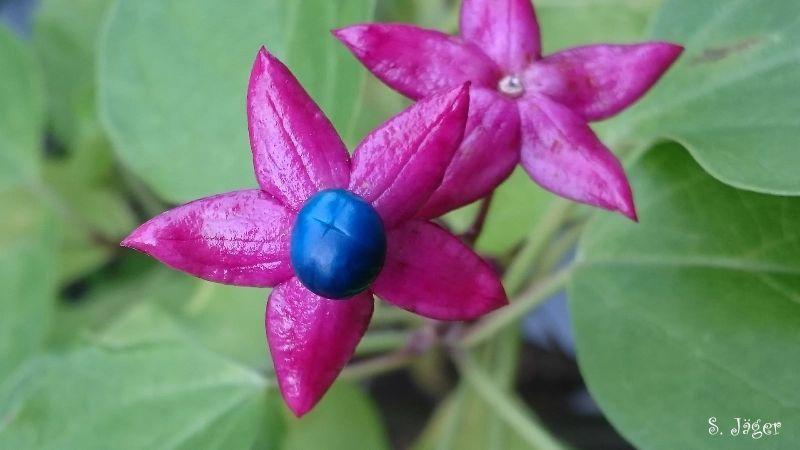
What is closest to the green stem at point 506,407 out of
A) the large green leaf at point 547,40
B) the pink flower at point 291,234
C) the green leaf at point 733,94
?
the large green leaf at point 547,40

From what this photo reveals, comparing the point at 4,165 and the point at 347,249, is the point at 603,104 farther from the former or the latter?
the point at 4,165

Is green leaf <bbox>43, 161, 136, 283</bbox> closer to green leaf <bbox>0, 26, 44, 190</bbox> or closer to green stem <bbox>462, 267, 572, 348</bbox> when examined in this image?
green leaf <bbox>0, 26, 44, 190</bbox>

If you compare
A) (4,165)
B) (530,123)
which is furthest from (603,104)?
(4,165)

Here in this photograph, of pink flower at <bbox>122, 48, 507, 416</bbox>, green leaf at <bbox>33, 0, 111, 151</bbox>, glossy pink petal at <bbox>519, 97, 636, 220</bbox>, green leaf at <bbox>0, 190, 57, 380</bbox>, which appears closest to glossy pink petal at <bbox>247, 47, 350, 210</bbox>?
pink flower at <bbox>122, 48, 507, 416</bbox>

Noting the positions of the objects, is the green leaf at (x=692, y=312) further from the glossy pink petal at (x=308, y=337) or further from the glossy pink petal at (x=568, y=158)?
the glossy pink petal at (x=308, y=337)

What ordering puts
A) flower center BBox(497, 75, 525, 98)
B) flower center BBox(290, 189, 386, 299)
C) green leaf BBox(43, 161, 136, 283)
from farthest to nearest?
green leaf BBox(43, 161, 136, 283), flower center BBox(497, 75, 525, 98), flower center BBox(290, 189, 386, 299)

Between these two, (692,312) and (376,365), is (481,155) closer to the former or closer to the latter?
(692,312)
